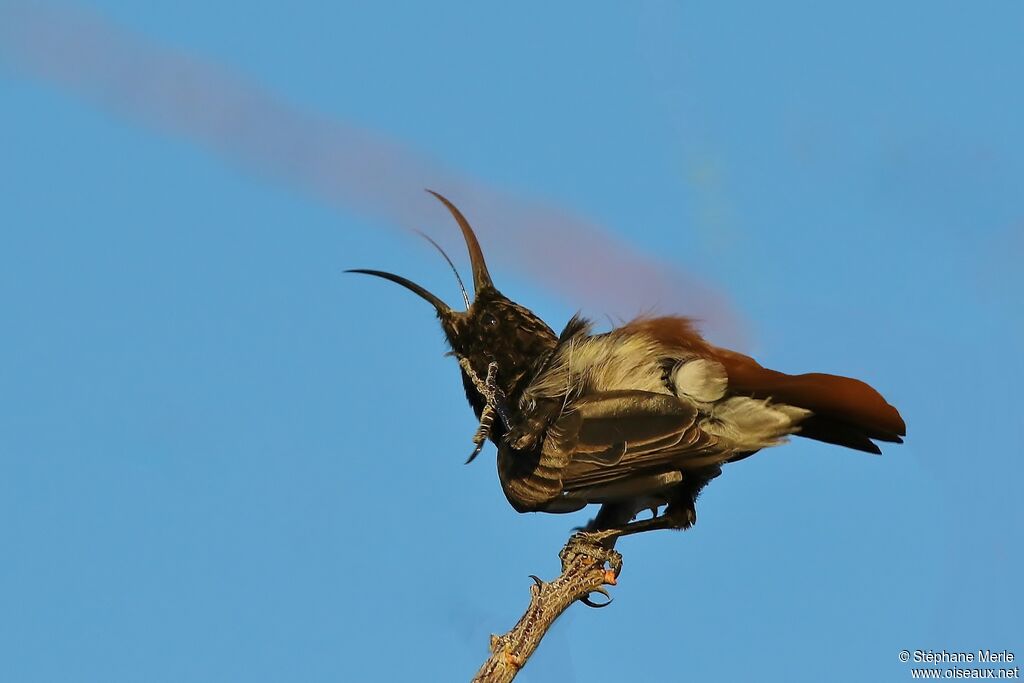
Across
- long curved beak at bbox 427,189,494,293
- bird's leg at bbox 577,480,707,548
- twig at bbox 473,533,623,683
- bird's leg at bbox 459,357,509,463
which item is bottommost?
twig at bbox 473,533,623,683

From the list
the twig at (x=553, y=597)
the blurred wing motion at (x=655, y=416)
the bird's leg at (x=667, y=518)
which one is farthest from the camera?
the bird's leg at (x=667, y=518)

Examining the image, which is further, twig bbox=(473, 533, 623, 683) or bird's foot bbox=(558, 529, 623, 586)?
bird's foot bbox=(558, 529, 623, 586)

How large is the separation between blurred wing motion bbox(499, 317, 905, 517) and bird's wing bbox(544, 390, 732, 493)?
1cm

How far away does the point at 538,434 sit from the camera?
457 inches

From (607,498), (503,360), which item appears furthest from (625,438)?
(503,360)

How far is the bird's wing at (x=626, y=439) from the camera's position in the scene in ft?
35.9

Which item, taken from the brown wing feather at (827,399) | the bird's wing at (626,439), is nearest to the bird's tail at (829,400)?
the brown wing feather at (827,399)

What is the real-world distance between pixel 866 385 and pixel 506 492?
3.12 metres

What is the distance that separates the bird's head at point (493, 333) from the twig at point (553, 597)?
1652mm

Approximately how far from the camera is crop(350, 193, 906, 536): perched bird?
10859mm

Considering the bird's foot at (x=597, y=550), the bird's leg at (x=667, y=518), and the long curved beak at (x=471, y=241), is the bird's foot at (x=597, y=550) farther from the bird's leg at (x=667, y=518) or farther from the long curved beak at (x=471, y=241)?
the long curved beak at (x=471, y=241)

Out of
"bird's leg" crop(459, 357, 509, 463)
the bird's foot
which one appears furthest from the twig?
"bird's leg" crop(459, 357, 509, 463)

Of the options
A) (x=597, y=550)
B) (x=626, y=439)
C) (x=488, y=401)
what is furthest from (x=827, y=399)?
(x=488, y=401)

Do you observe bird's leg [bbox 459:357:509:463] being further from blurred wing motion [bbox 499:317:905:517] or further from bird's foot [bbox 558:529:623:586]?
bird's foot [bbox 558:529:623:586]
